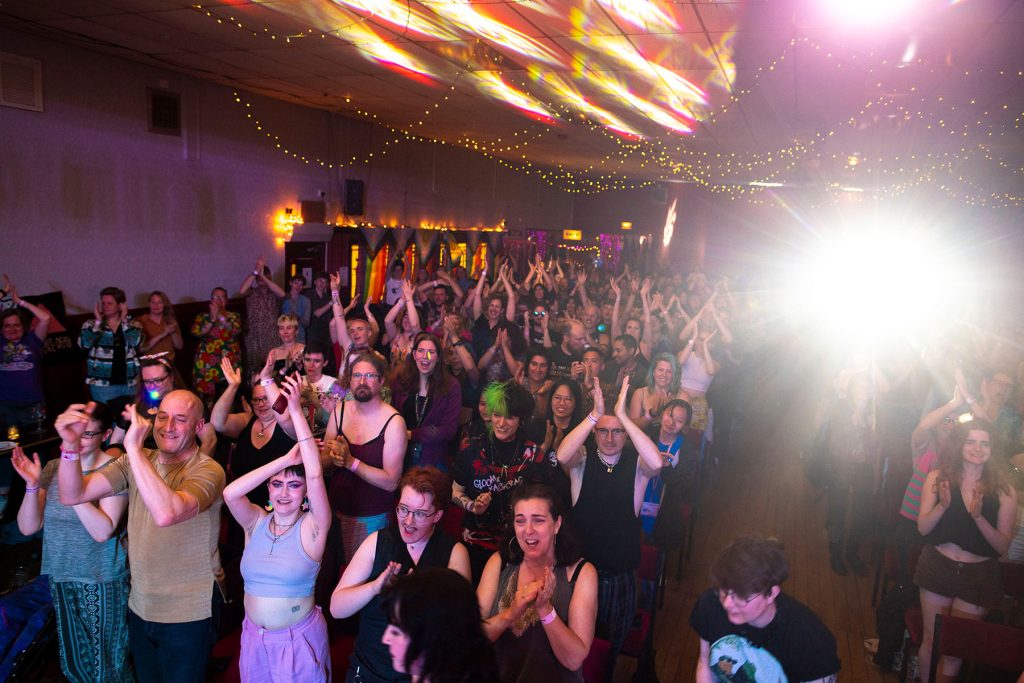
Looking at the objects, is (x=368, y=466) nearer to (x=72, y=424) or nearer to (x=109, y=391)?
(x=72, y=424)

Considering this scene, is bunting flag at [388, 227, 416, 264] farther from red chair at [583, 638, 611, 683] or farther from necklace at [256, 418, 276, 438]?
red chair at [583, 638, 611, 683]

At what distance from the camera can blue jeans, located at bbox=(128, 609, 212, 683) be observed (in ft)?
7.62

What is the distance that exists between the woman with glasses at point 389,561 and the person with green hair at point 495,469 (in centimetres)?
66

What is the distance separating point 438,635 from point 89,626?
5.49 feet

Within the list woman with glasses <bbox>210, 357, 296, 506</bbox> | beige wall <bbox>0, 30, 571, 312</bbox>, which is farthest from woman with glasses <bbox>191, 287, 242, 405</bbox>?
woman with glasses <bbox>210, 357, 296, 506</bbox>

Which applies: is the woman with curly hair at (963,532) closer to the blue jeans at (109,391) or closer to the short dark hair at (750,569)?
the short dark hair at (750,569)

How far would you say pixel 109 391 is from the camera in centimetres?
511

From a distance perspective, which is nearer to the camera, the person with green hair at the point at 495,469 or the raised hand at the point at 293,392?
the raised hand at the point at 293,392

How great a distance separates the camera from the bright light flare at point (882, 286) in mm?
12352

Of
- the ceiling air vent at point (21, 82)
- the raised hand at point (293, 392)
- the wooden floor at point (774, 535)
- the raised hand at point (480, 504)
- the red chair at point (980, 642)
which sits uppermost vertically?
the ceiling air vent at point (21, 82)

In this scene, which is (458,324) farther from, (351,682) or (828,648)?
(828,648)

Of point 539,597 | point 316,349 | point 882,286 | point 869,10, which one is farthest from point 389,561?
point 882,286

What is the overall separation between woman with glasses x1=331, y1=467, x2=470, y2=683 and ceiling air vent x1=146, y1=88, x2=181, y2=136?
19.7ft

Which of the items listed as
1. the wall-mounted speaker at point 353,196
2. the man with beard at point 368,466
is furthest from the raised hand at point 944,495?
A: the wall-mounted speaker at point 353,196
